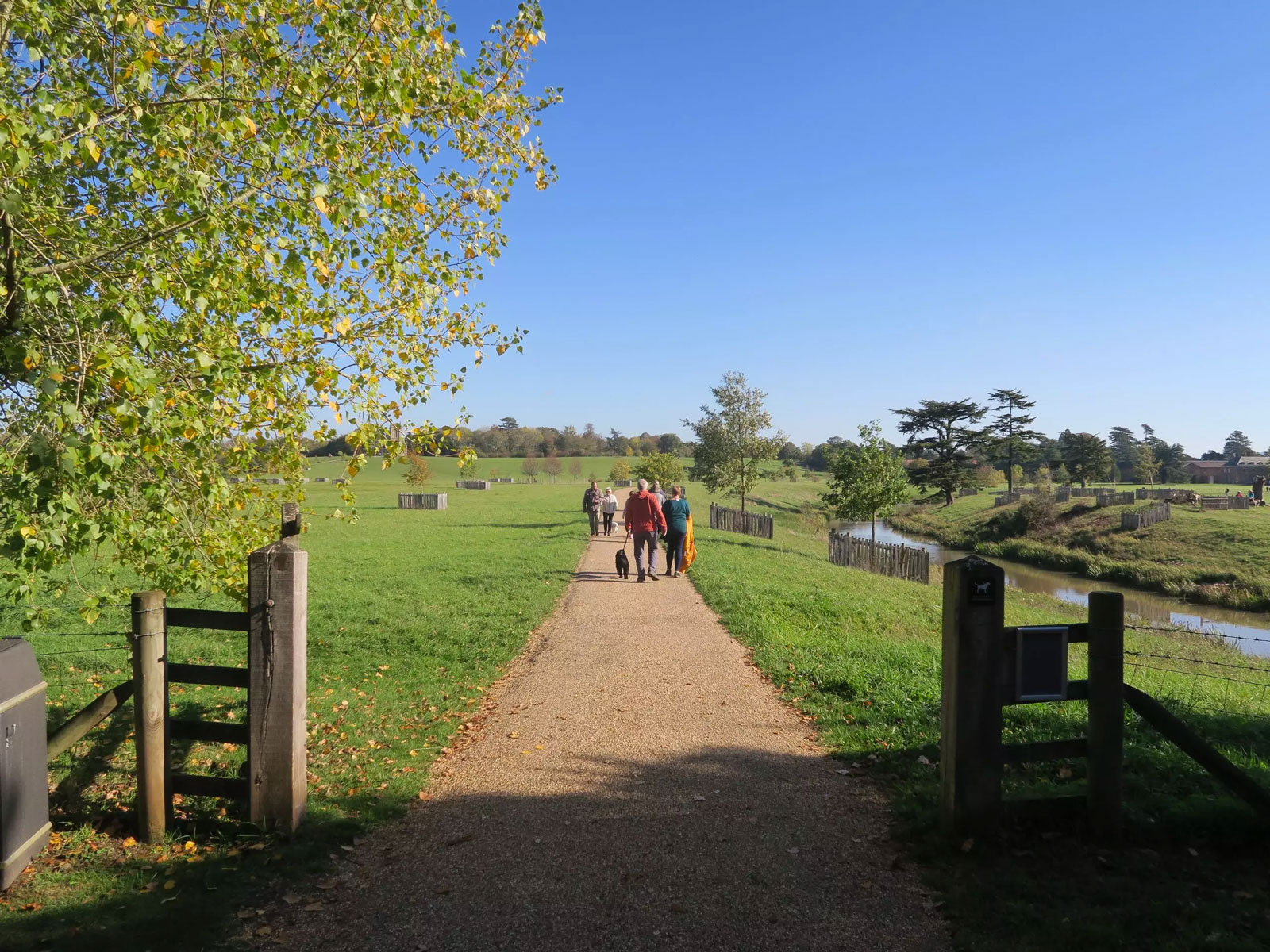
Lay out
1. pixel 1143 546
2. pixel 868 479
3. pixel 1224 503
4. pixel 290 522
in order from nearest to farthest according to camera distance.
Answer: pixel 290 522 < pixel 868 479 < pixel 1143 546 < pixel 1224 503

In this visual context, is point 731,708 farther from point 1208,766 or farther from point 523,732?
point 1208,766

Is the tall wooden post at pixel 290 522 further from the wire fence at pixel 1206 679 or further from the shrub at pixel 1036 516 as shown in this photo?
the shrub at pixel 1036 516

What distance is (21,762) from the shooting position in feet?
14.0

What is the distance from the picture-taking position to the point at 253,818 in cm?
480

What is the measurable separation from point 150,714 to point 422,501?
154ft

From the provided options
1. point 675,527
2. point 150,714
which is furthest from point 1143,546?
point 150,714

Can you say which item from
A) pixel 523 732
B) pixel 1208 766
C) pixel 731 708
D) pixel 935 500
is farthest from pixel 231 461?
pixel 935 500

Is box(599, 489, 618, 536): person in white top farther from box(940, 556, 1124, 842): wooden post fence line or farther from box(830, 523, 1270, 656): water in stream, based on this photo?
box(940, 556, 1124, 842): wooden post fence line

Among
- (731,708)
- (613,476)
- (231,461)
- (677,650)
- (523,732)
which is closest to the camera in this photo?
(231,461)

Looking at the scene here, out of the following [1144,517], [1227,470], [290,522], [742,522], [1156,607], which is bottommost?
[1156,607]

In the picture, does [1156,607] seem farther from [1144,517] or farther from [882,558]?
[1144,517]

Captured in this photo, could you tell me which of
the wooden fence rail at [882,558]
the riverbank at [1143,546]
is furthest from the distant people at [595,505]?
the riverbank at [1143,546]

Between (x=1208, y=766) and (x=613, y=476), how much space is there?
293 ft

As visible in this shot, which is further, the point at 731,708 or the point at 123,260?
the point at 731,708
